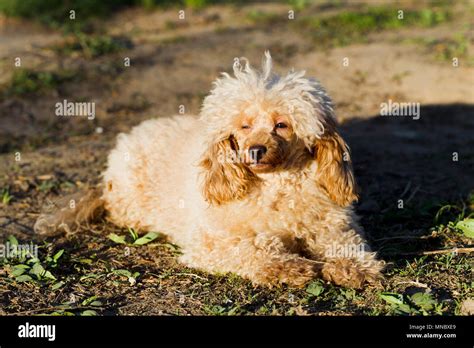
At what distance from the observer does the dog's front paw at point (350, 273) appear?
5375 millimetres

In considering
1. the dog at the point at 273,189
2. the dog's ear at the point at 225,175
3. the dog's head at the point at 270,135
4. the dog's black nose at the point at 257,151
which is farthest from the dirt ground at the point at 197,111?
the dog's black nose at the point at 257,151

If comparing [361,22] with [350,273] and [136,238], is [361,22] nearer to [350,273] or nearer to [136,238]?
[136,238]

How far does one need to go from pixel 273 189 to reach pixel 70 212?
2025 mm

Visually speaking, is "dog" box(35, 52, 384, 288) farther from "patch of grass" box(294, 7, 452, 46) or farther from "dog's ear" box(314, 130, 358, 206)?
"patch of grass" box(294, 7, 452, 46)

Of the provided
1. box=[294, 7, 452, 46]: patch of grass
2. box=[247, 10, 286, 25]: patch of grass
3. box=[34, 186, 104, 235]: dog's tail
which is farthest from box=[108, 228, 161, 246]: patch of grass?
box=[247, 10, 286, 25]: patch of grass

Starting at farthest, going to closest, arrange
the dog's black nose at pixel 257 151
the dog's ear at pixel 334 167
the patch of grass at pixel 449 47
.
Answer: the patch of grass at pixel 449 47 → the dog's ear at pixel 334 167 → the dog's black nose at pixel 257 151

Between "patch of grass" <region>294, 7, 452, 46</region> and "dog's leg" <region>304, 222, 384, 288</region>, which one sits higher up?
"patch of grass" <region>294, 7, 452, 46</region>

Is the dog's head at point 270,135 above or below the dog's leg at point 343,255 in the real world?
above

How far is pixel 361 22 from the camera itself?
1290 cm

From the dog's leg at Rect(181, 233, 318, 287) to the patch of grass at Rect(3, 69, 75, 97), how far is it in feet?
16.9

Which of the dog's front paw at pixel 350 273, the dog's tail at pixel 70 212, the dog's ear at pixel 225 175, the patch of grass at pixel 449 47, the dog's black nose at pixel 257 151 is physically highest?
the patch of grass at pixel 449 47

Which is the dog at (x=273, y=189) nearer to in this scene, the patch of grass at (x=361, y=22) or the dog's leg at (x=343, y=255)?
the dog's leg at (x=343, y=255)

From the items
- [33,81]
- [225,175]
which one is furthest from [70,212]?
[33,81]

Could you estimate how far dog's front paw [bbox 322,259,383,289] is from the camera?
5.38 metres
